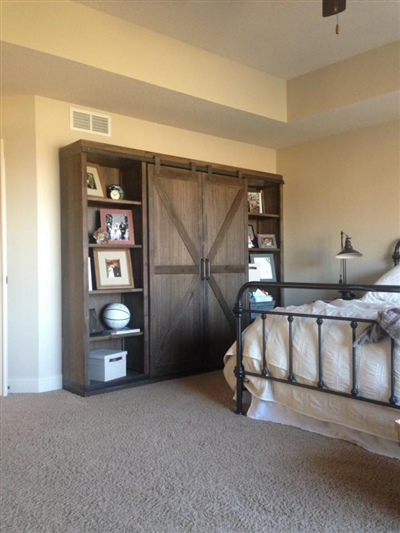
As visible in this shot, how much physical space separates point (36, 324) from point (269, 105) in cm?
299

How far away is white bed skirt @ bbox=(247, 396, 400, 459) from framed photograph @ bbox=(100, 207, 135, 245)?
5.90 feet

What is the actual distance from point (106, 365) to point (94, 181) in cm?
158

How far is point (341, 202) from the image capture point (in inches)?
194

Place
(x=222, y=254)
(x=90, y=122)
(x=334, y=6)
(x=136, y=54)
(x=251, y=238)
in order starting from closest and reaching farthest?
(x=334, y=6)
(x=136, y=54)
(x=90, y=122)
(x=222, y=254)
(x=251, y=238)

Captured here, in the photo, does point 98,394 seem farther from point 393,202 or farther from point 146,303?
point 393,202

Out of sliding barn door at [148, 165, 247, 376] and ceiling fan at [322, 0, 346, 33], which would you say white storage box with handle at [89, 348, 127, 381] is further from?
ceiling fan at [322, 0, 346, 33]

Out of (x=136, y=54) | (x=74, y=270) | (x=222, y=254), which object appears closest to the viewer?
(x=136, y=54)

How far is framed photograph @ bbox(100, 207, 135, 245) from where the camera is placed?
3.92 metres

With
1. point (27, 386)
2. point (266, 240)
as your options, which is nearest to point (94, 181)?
point (27, 386)

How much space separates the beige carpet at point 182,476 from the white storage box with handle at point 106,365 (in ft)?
1.76

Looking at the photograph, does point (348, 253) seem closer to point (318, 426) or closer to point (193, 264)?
point (193, 264)

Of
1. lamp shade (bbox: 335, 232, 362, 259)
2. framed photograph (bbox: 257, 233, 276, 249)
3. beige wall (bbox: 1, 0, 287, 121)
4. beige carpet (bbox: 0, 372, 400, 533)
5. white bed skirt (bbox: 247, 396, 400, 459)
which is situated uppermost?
beige wall (bbox: 1, 0, 287, 121)

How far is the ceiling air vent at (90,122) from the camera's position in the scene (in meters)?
3.96

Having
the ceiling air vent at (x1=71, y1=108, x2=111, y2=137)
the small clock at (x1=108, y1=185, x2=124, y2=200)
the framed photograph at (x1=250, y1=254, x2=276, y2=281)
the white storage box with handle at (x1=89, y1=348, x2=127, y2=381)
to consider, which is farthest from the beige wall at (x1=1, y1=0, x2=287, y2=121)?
the white storage box with handle at (x1=89, y1=348, x2=127, y2=381)
